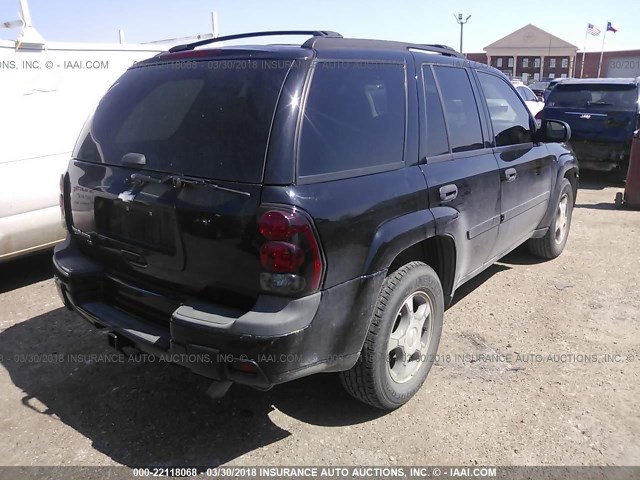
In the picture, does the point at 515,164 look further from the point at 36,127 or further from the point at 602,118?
the point at 602,118

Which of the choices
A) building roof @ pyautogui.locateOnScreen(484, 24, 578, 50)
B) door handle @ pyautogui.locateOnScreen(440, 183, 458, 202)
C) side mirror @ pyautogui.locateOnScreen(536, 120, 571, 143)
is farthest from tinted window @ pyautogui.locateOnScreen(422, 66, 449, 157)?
building roof @ pyautogui.locateOnScreen(484, 24, 578, 50)

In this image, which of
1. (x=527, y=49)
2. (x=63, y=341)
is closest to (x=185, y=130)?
(x=63, y=341)

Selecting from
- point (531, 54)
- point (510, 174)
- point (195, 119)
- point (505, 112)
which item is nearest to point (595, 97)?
point (505, 112)

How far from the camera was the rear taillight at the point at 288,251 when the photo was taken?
2248 mm

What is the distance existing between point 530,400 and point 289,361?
5.44ft

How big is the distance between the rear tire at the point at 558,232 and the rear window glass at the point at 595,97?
15.5ft

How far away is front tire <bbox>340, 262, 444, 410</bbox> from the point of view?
109 inches

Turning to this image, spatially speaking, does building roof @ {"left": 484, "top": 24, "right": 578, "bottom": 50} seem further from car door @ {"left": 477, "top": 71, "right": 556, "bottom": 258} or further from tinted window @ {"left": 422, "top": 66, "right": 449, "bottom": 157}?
tinted window @ {"left": 422, "top": 66, "right": 449, "bottom": 157}

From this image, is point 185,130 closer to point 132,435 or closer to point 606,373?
point 132,435

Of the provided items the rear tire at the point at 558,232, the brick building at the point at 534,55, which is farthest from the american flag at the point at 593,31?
the rear tire at the point at 558,232

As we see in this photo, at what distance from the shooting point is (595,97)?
31.6ft

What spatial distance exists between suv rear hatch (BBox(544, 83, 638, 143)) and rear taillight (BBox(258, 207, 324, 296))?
342 inches

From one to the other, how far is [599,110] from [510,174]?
666cm

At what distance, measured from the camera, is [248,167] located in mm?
2355
